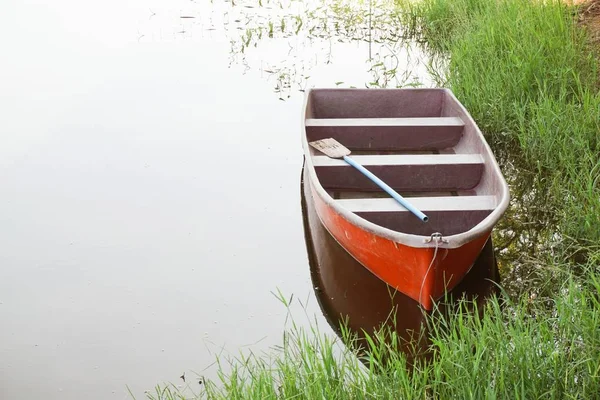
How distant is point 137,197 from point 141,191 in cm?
8

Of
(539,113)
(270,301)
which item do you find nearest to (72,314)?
(270,301)

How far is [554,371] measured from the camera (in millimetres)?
2676

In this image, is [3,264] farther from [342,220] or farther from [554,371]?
[554,371]

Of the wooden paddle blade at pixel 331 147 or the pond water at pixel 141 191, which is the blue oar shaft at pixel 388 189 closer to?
the wooden paddle blade at pixel 331 147

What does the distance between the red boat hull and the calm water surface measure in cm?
36

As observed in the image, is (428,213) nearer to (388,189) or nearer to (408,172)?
(388,189)

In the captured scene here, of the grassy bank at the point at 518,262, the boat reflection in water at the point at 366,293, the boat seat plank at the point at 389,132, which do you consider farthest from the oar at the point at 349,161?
the grassy bank at the point at 518,262

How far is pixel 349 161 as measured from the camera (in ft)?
15.1

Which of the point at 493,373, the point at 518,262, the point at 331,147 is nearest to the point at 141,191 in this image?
the point at 331,147

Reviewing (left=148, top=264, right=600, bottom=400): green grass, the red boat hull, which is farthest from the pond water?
(left=148, top=264, right=600, bottom=400): green grass

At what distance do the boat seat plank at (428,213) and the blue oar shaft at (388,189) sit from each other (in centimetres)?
3

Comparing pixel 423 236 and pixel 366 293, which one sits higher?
pixel 423 236

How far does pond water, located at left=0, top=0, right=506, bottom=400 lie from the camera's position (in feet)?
12.5

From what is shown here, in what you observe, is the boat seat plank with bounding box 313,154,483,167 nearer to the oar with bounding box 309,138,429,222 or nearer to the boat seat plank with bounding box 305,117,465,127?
the oar with bounding box 309,138,429,222
